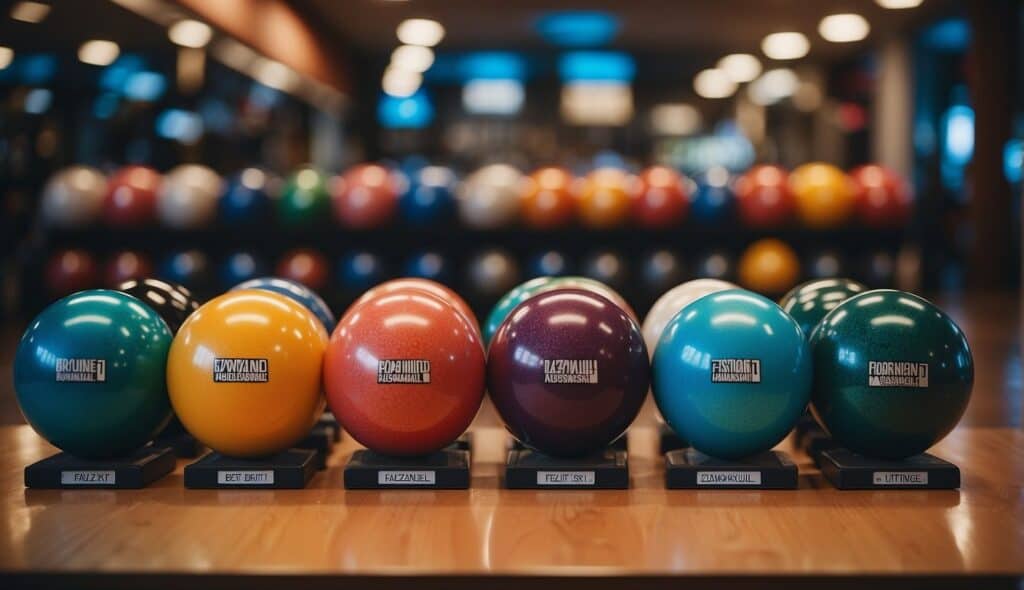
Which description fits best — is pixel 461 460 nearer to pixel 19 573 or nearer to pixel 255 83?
pixel 19 573

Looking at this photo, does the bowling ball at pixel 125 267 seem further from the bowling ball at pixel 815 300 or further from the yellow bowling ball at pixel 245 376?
the bowling ball at pixel 815 300

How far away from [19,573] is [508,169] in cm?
516

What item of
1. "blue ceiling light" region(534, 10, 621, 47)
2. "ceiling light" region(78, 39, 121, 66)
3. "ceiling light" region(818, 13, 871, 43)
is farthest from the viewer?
→ "ceiling light" region(818, 13, 871, 43)

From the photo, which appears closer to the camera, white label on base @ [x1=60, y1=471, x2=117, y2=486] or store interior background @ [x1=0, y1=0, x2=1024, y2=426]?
white label on base @ [x1=60, y1=471, x2=117, y2=486]

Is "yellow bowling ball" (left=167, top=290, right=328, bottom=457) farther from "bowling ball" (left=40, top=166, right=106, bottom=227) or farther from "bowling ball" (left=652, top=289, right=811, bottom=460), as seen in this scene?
"bowling ball" (left=40, top=166, right=106, bottom=227)

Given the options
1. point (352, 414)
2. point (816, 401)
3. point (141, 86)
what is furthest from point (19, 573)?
point (141, 86)

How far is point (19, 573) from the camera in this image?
207 cm

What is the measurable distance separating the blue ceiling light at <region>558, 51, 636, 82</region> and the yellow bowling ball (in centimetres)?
896

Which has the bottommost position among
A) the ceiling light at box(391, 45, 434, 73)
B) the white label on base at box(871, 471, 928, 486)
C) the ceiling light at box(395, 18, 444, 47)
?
the white label on base at box(871, 471, 928, 486)

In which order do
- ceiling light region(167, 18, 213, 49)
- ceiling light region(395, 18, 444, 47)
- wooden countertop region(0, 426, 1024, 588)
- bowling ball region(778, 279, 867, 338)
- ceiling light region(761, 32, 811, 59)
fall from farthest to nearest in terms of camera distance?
ceiling light region(761, 32, 811, 59)
ceiling light region(395, 18, 444, 47)
ceiling light region(167, 18, 213, 49)
bowling ball region(778, 279, 867, 338)
wooden countertop region(0, 426, 1024, 588)

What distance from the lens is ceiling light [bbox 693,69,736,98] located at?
503 inches

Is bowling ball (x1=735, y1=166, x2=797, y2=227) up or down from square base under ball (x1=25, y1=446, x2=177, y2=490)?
up

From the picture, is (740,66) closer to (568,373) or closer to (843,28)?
(843,28)

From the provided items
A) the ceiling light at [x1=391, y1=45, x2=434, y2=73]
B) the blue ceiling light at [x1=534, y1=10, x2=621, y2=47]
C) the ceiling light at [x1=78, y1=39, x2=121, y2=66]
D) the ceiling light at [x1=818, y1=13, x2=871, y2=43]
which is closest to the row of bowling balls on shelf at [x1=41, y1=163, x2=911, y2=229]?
the ceiling light at [x1=78, y1=39, x2=121, y2=66]
